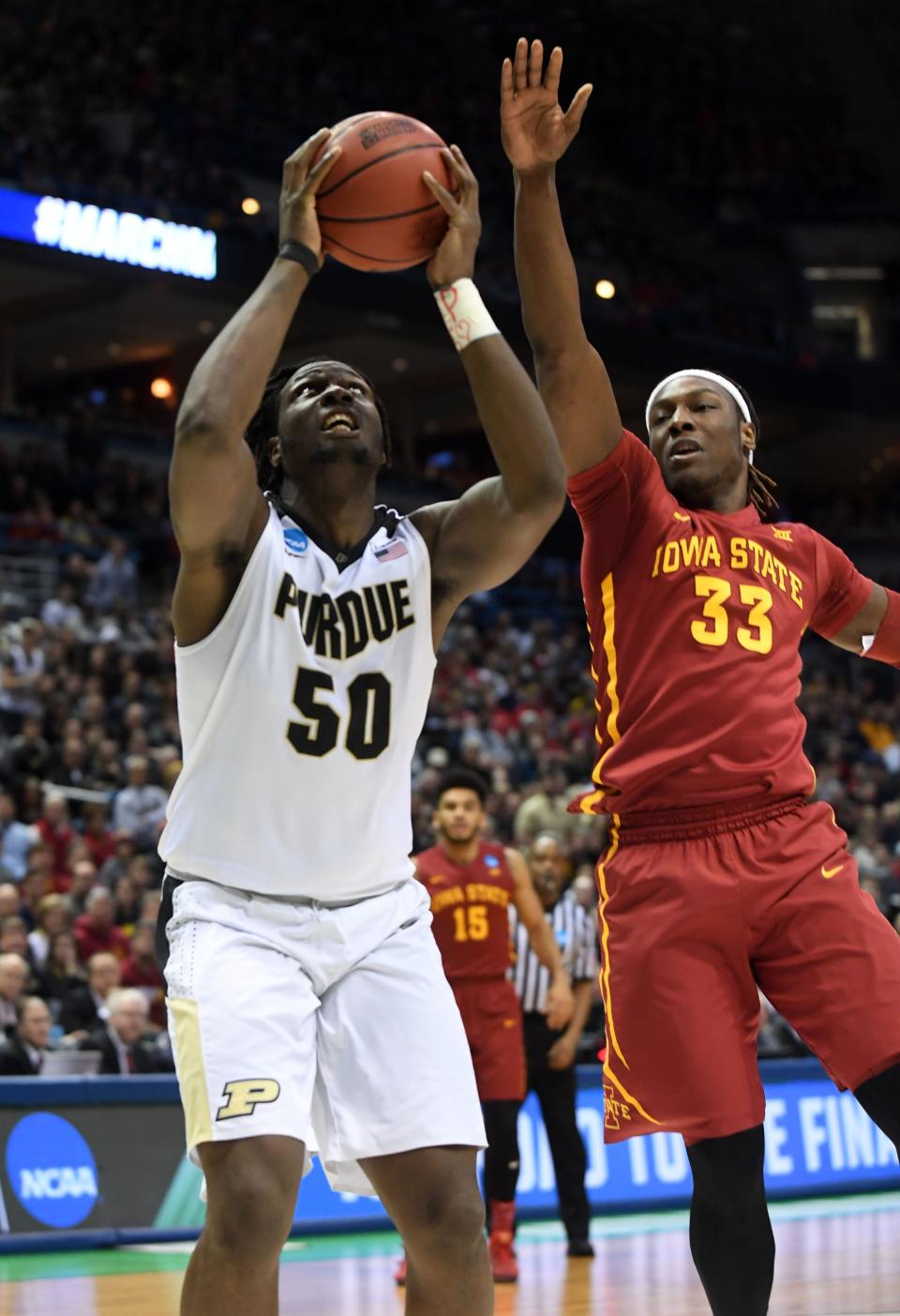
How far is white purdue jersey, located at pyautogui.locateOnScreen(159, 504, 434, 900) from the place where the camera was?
373 cm

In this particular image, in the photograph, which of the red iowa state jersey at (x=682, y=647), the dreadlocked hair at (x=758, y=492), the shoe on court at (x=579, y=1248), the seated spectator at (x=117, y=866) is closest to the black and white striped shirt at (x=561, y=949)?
the shoe on court at (x=579, y=1248)

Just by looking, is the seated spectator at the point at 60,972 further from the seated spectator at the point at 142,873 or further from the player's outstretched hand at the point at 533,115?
the player's outstretched hand at the point at 533,115

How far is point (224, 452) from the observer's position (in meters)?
3.60

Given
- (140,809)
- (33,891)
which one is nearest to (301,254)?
(33,891)

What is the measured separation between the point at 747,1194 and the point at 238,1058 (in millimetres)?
1403

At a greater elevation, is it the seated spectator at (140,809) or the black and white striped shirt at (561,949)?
the seated spectator at (140,809)

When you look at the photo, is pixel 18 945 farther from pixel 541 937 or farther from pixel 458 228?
pixel 458 228

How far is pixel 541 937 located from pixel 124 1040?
2763mm

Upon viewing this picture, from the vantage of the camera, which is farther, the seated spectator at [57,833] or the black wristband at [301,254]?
the seated spectator at [57,833]

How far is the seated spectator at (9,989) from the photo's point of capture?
10305mm

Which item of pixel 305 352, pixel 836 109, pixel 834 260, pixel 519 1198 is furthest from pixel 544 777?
pixel 836 109

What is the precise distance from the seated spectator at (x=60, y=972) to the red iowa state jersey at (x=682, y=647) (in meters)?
7.14

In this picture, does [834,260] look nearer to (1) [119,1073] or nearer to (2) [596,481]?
(1) [119,1073]

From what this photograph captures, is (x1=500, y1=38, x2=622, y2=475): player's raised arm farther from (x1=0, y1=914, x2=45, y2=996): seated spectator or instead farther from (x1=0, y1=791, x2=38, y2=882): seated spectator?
(x1=0, y1=791, x2=38, y2=882): seated spectator
